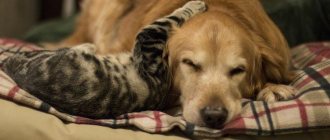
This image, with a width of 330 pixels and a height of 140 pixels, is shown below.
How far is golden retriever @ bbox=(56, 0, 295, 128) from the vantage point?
1643 millimetres

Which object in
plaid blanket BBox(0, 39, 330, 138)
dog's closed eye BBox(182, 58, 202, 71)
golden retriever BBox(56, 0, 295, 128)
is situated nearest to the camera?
plaid blanket BBox(0, 39, 330, 138)

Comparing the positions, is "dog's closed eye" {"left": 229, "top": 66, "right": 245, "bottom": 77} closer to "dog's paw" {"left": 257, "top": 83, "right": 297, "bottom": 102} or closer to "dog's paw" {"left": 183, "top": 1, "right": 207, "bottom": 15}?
"dog's paw" {"left": 257, "top": 83, "right": 297, "bottom": 102}

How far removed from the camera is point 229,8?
2076 mm

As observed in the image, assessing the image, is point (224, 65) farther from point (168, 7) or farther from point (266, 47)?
point (168, 7)

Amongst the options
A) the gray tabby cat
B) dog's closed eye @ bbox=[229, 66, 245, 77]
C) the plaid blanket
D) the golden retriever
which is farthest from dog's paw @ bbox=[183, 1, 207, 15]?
the plaid blanket

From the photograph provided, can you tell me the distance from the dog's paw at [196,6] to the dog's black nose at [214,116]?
1.76 ft

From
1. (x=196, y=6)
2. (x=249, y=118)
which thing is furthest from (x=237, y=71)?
(x=196, y=6)

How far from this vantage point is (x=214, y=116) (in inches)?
61.6

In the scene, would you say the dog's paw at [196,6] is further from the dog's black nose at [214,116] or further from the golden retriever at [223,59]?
the dog's black nose at [214,116]

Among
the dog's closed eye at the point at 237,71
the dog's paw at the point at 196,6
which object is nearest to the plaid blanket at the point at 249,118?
the dog's closed eye at the point at 237,71

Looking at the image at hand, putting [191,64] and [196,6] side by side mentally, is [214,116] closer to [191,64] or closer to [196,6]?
[191,64]

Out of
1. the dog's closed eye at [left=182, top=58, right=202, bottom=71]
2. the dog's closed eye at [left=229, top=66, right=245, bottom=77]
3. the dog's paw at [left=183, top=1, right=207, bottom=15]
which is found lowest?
the dog's closed eye at [left=229, top=66, right=245, bottom=77]

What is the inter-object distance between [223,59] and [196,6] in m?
0.36

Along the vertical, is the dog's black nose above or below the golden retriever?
below
